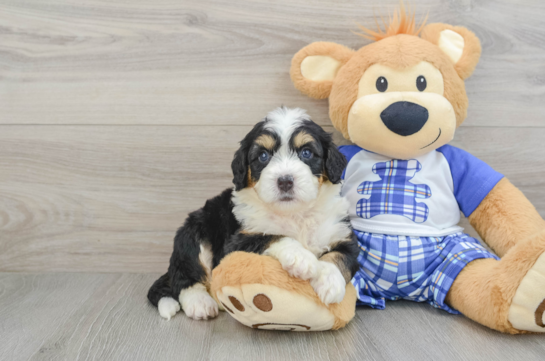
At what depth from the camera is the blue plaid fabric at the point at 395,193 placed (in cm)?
Answer: 173

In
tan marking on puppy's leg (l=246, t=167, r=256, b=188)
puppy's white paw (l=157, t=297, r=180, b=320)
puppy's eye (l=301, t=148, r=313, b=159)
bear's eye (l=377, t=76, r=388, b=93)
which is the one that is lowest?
puppy's white paw (l=157, t=297, r=180, b=320)

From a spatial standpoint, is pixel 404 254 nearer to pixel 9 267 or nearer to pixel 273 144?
pixel 273 144

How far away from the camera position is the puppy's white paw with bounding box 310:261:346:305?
1.34 m

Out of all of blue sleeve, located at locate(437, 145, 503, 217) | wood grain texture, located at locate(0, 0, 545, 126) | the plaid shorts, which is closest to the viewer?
the plaid shorts

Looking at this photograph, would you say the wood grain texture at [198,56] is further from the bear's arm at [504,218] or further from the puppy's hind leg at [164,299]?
the puppy's hind leg at [164,299]

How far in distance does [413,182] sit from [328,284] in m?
0.70

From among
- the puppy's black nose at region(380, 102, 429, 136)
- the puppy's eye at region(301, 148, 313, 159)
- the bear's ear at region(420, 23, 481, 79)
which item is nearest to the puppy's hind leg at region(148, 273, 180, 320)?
the puppy's eye at region(301, 148, 313, 159)

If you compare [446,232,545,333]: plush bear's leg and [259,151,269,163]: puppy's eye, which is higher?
[259,151,269,163]: puppy's eye

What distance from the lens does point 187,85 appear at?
85.0 inches

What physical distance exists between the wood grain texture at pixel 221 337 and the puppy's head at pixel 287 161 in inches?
19.8

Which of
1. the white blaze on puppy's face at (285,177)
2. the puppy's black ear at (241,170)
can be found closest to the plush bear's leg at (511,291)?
the white blaze on puppy's face at (285,177)

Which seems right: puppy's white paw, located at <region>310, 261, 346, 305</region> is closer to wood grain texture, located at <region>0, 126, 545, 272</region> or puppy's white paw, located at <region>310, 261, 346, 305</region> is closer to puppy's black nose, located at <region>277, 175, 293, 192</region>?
puppy's black nose, located at <region>277, 175, 293, 192</region>

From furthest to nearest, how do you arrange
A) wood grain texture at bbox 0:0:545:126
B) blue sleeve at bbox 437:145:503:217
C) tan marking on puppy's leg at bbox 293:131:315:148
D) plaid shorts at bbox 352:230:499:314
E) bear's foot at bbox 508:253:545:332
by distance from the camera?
wood grain texture at bbox 0:0:545:126
blue sleeve at bbox 437:145:503:217
plaid shorts at bbox 352:230:499:314
tan marking on puppy's leg at bbox 293:131:315:148
bear's foot at bbox 508:253:545:332

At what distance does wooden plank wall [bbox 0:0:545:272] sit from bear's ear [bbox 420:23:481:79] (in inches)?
10.9
